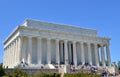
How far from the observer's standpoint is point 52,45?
5700cm

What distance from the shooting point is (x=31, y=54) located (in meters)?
52.4

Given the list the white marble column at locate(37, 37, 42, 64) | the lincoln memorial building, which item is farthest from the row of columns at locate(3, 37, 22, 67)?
the white marble column at locate(37, 37, 42, 64)

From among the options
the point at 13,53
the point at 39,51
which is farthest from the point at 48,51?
the point at 13,53

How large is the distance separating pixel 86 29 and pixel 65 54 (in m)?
12.4

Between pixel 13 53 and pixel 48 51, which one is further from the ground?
pixel 48 51

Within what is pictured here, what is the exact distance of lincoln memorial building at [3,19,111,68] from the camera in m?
52.1

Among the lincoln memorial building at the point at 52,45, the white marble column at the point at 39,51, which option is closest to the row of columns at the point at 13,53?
the lincoln memorial building at the point at 52,45

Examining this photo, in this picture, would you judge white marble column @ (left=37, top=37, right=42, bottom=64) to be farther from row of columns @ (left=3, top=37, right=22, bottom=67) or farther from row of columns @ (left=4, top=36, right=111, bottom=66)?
row of columns @ (left=3, top=37, right=22, bottom=67)

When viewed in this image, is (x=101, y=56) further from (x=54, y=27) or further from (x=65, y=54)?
(x=54, y=27)

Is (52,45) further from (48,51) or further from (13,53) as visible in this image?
(13,53)

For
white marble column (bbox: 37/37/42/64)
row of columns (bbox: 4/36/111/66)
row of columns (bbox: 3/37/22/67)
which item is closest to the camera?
row of columns (bbox: 3/37/22/67)

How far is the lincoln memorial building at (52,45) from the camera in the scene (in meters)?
52.1

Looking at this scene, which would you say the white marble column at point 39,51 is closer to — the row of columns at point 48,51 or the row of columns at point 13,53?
the row of columns at point 48,51

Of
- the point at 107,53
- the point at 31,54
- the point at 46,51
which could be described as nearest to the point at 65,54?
the point at 46,51
